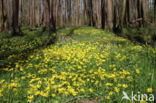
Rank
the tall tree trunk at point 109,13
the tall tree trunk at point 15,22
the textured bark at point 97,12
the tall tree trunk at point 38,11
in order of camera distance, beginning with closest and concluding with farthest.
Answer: the tall tree trunk at point 15,22, the tall tree trunk at point 109,13, the textured bark at point 97,12, the tall tree trunk at point 38,11

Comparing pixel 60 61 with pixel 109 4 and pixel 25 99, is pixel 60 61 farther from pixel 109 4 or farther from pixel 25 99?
pixel 109 4

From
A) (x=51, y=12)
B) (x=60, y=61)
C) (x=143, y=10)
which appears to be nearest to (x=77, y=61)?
(x=60, y=61)

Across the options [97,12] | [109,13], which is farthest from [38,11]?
[109,13]

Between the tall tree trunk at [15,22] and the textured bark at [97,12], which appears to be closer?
the tall tree trunk at [15,22]

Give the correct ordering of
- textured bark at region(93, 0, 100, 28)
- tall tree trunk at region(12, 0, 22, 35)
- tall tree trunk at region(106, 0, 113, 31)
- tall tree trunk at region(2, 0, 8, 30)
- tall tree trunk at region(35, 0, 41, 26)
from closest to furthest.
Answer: tall tree trunk at region(12, 0, 22, 35) → tall tree trunk at region(2, 0, 8, 30) → tall tree trunk at region(106, 0, 113, 31) → textured bark at region(93, 0, 100, 28) → tall tree trunk at region(35, 0, 41, 26)

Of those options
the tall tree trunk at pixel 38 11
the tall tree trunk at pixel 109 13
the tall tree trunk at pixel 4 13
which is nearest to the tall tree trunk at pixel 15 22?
the tall tree trunk at pixel 4 13

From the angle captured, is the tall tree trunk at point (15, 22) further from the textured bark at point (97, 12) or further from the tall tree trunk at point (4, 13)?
the textured bark at point (97, 12)

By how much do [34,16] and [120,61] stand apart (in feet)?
69.8

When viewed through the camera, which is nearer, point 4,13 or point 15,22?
point 15,22

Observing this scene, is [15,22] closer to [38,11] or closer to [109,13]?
[109,13]

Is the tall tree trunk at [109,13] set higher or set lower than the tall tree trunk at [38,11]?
lower

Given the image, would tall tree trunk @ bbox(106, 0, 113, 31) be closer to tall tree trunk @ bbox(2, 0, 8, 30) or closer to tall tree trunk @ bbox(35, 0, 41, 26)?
tall tree trunk @ bbox(2, 0, 8, 30)

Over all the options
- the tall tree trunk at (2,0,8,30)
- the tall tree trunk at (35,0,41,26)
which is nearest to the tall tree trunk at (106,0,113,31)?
the tall tree trunk at (2,0,8,30)

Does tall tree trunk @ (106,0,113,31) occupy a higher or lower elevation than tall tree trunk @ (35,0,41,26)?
lower
